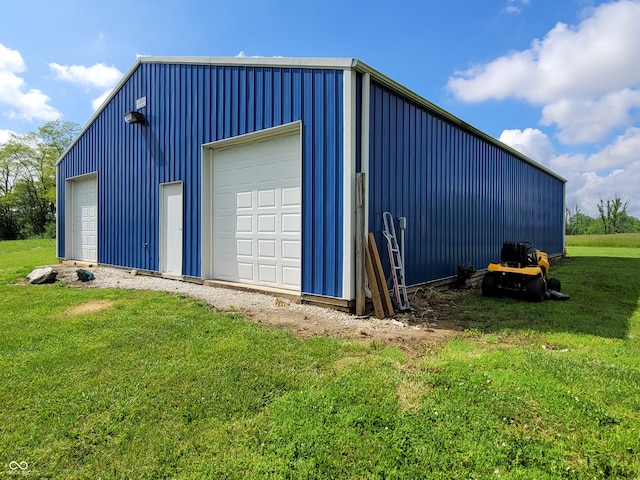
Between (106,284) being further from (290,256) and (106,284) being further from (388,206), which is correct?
(388,206)

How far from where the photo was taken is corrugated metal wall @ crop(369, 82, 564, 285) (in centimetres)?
591

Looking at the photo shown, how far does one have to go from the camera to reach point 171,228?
27.5ft

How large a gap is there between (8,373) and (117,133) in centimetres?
850

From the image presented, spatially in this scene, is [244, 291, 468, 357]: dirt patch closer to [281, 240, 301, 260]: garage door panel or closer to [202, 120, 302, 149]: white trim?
[281, 240, 301, 260]: garage door panel

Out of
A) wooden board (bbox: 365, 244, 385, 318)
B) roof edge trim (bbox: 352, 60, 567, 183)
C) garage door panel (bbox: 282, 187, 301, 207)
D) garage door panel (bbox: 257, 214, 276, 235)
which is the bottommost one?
wooden board (bbox: 365, 244, 385, 318)

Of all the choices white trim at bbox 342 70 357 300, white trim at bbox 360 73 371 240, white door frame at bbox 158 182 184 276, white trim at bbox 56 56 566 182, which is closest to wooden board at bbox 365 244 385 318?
white trim at bbox 342 70 357 300

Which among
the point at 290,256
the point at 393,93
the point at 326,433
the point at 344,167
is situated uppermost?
the point at 393,93

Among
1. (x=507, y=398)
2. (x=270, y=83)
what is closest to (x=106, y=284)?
(x=270, y=83)

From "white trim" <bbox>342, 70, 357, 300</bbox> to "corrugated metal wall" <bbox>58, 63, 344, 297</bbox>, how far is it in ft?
0.34

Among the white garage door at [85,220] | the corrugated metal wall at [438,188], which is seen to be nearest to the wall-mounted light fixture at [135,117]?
the white garage door at [85,220]

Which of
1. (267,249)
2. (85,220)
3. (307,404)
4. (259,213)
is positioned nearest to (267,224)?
(259,213)

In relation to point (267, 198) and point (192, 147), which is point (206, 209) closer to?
point (192, 147)

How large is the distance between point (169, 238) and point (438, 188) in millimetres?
6085

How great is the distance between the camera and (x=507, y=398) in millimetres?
2578
